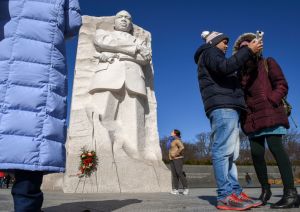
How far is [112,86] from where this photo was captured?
7566 millimetres

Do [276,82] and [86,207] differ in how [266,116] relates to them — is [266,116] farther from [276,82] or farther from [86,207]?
[86,207]

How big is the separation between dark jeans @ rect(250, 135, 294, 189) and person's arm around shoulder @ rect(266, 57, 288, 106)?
15.6 inches

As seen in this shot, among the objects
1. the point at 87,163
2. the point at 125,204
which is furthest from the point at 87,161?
the point at 125,204

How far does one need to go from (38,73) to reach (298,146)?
44.0 m

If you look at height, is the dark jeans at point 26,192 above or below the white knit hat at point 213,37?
below

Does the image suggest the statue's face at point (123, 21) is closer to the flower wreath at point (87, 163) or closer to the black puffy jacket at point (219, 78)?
the flower wreath at point (87, 163)

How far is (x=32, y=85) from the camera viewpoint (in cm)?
230

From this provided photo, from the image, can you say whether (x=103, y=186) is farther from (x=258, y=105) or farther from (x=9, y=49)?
(x=9, y=49)

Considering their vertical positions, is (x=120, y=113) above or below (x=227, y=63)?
above

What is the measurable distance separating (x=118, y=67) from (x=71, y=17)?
4996 mm

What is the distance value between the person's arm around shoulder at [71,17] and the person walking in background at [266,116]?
62.1 inches

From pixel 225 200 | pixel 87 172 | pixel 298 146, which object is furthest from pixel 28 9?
pixel 298 146

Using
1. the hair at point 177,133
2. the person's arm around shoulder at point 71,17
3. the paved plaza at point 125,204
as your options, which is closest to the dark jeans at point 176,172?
the hair at point 177,133

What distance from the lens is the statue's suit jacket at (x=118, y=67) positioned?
25.1 ft
